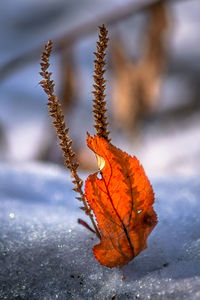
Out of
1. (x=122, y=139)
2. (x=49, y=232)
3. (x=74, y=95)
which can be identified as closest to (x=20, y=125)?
(x=74, y=95)

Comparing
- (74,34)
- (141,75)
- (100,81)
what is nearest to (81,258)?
(100,81)

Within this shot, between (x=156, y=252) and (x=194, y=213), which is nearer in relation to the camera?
(x=156, y=252)

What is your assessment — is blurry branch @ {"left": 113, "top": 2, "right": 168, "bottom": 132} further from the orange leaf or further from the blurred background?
the orange leaf

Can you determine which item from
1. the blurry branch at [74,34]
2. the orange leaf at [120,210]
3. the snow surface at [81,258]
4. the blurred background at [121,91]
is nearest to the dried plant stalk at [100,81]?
the orange leaf at [120,210]

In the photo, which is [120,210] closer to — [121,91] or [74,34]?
[121,91]

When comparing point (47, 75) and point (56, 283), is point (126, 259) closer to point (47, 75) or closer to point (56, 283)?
point (56, 283)

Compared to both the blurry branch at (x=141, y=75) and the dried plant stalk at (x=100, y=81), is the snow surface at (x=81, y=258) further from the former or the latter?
the blurry branch at (x=141, y=75)
